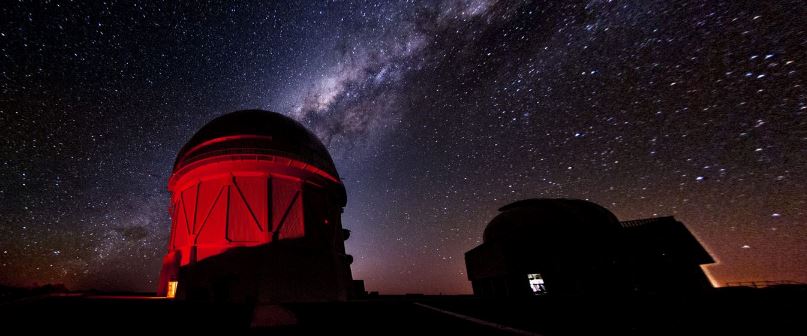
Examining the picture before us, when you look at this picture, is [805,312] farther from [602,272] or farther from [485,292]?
[485,292]

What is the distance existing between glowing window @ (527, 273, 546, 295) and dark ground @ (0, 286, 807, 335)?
36.0ft

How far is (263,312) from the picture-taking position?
17.9 feet

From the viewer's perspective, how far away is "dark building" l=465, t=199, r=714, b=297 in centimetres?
1484

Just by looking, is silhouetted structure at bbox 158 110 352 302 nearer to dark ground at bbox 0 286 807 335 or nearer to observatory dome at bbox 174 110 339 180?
observatory dome at bbox 174 110 339 180

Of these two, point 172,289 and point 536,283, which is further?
point 536,283

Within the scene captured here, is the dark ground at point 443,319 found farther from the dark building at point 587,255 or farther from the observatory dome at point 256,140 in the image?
the dark building at point 587,255

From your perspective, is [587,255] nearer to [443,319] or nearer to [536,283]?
[536,283]

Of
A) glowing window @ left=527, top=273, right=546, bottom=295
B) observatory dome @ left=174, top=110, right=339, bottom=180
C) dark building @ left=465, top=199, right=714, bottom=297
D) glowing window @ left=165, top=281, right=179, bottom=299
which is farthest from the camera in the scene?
glowing window @ left=527, top=273, right=546, bottom=295

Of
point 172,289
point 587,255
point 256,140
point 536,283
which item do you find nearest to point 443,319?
point 172,289

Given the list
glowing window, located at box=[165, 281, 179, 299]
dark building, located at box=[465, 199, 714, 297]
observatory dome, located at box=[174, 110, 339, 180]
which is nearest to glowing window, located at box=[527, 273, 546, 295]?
dark building, located at box=[465, 199, 714, 297]

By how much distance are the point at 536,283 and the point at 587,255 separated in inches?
130

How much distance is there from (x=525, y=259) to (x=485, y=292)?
536 centimetres

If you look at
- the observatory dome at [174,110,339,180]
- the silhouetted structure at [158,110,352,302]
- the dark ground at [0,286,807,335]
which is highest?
the observatory dome at [174,110,339,180]

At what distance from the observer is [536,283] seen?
15664mm
